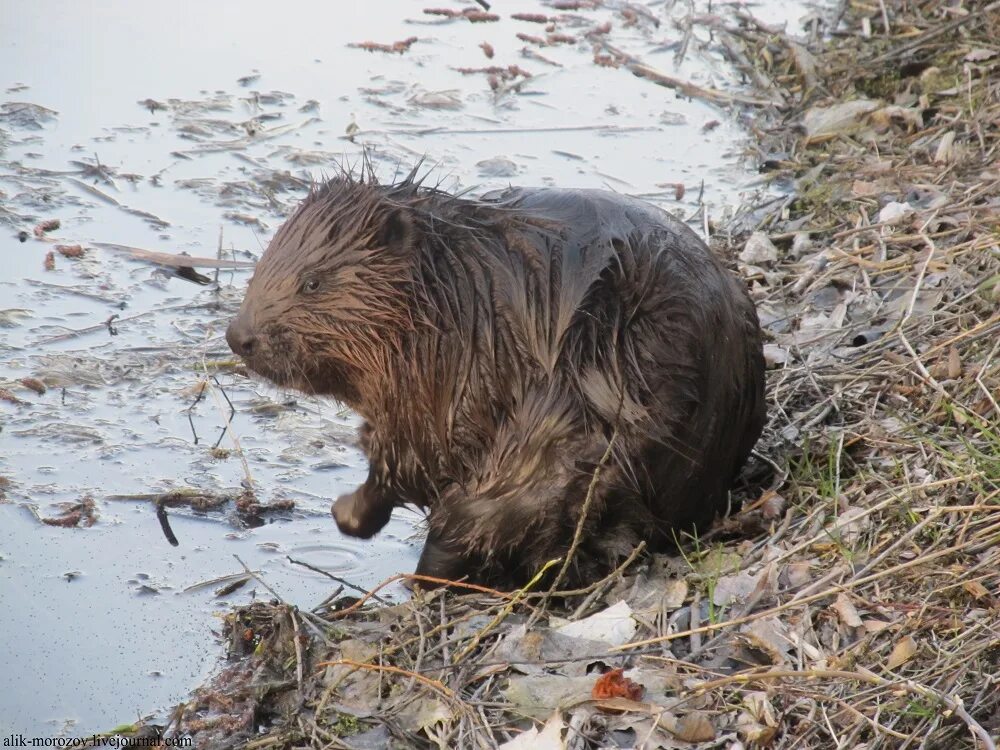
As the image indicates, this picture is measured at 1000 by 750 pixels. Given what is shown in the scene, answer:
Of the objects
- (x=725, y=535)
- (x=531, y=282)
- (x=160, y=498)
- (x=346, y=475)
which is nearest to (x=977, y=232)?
(x=725, y=535)

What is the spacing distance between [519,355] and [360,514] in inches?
32.1

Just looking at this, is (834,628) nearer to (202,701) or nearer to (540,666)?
(540,666)

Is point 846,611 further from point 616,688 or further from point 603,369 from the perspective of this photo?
point 603,369

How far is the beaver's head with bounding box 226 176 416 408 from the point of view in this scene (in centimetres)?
361

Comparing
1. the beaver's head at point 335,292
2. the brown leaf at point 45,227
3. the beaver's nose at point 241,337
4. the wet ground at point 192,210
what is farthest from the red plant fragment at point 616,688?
the brown leaf at point 45,227

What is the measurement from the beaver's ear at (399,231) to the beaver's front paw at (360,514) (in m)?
0.76

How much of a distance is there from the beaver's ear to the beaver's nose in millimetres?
433

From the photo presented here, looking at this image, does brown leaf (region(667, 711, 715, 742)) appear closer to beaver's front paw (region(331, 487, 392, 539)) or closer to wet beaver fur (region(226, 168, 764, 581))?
wet beaver fur (region(226, 168, 764, 581))

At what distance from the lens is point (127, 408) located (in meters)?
4.86

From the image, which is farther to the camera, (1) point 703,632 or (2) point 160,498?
(2) point 160,498

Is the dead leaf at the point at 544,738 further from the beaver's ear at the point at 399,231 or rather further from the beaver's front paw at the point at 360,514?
the beaver's ear at the point at 399,231

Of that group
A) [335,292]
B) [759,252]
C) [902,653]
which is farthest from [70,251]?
[902,653]

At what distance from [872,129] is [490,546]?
385 cm

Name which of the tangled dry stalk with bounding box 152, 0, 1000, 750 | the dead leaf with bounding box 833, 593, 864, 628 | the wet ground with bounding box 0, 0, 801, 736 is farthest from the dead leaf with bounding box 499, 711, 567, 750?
the wet ground with bounding box 0, 0, 801, 736
